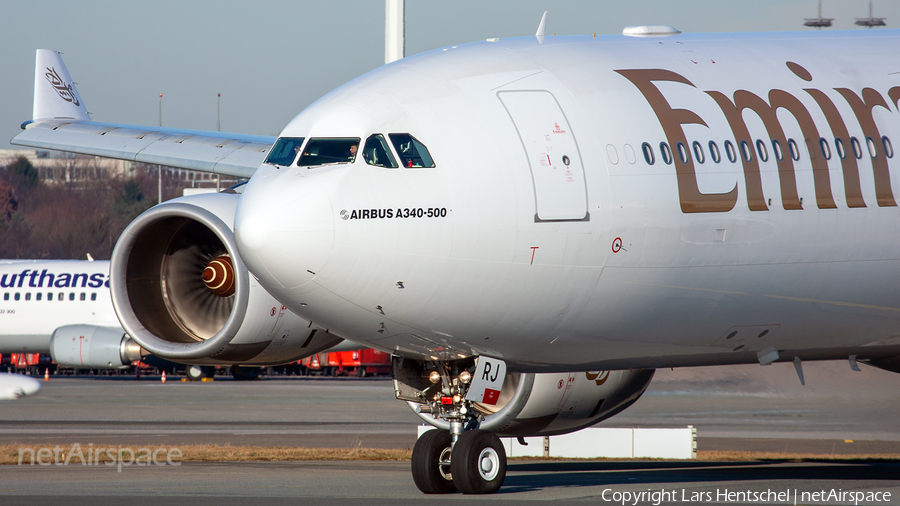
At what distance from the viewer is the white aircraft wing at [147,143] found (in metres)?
16.7

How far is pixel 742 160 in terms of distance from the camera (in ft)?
36.7

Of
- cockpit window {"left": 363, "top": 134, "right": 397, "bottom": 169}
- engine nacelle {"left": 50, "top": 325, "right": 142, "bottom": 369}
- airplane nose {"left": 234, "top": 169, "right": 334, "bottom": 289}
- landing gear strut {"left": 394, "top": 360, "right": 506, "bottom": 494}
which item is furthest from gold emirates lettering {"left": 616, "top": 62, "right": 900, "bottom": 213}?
engine nacelle {"left": 50, "top": 325, "right": 142, "bottom": 369}

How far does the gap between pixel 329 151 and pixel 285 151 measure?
0.51 metres

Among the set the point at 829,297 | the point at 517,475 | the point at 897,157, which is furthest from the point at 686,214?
the point at 517,475

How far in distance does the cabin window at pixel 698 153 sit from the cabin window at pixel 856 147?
1.77 m

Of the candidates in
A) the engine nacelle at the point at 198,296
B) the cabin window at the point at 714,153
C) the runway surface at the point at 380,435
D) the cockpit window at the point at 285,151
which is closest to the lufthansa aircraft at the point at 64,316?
the runway surface at the point at 380,435

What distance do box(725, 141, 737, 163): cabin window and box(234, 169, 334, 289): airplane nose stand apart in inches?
149

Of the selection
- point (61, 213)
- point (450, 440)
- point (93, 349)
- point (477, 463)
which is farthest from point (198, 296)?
point (61, 213)

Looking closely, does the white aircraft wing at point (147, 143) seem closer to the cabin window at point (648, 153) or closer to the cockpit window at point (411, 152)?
the cockpit window at point (411, 152)

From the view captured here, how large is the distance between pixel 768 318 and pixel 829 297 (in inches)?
25.8

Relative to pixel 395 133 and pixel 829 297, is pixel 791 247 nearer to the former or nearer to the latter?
pixel 829 297

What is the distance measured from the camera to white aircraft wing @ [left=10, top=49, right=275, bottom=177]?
658 inches

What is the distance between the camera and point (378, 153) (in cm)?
1017

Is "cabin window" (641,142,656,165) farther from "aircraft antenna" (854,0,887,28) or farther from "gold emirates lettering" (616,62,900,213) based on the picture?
"aircraft antenna" (854,0,887,28)
